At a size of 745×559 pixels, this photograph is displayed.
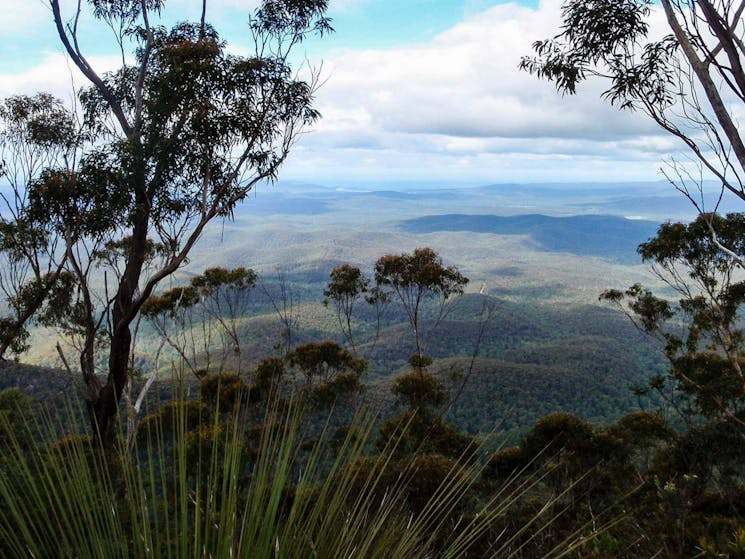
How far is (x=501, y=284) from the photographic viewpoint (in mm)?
112125

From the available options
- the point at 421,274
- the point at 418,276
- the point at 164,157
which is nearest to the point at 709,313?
the point at 421,274

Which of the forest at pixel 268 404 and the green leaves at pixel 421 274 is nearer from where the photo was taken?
the forest at pixel 268 404

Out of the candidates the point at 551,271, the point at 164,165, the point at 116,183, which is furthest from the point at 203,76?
the point at 551,271

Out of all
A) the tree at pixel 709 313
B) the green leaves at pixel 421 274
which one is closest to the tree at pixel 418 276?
the green leaves at pixel 421 274

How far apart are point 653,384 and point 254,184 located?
32.2 feet

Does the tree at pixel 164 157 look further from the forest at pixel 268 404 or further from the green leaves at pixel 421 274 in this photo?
the green leaves at pixel 421 274

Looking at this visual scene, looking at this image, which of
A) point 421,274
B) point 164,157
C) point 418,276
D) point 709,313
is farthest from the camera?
point 418,276

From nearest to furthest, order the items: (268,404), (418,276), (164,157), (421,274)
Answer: (268,404) < (164,157) < (421,274) < (418,276)

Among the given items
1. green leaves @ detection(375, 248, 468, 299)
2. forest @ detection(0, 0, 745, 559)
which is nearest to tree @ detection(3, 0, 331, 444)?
forest @ detection(0, 0, 745, 559)

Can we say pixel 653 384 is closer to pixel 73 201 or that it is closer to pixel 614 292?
pixel 614 292

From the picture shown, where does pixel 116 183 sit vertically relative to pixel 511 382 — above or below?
above

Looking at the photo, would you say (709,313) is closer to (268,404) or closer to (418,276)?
(418,276)

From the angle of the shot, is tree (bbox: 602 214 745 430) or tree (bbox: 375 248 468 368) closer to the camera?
tree (bbox: 602 214 745 430)

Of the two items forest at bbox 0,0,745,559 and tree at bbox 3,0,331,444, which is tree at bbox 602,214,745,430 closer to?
forest at bbox 0,0,745,559
